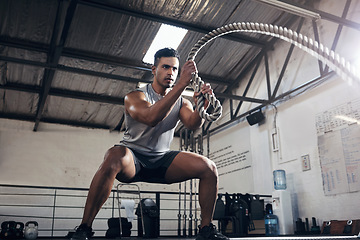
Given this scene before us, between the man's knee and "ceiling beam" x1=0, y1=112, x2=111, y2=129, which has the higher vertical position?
"ceiling beam" x1=0, y1=112, x2=111, y2=129

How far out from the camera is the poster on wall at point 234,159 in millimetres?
7196

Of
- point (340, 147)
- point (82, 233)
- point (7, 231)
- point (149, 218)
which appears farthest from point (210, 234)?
point (340, 147)

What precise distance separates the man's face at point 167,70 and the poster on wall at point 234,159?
5.24 metres

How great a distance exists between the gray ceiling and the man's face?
113 inches

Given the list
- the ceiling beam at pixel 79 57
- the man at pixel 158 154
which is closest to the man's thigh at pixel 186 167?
the man at pixel 158 154

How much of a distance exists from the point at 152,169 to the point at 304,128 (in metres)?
4.42

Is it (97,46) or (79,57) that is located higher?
(97,46)

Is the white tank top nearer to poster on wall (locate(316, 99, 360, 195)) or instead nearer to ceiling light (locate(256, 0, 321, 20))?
ceiling light (locate(256, 0, 321, 20))

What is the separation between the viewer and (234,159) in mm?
7695

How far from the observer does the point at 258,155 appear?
6.89 metres

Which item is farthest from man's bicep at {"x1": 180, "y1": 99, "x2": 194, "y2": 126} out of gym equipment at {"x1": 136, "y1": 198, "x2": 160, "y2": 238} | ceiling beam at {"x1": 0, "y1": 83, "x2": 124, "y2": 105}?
ceiling beam at {"x1": 0, "y1": 83, "x2": 124, "y2": 105}

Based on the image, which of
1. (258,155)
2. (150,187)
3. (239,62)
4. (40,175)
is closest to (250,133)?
(258,155)

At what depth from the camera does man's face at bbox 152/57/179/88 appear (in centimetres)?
217

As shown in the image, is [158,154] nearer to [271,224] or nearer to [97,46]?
[271,224]
